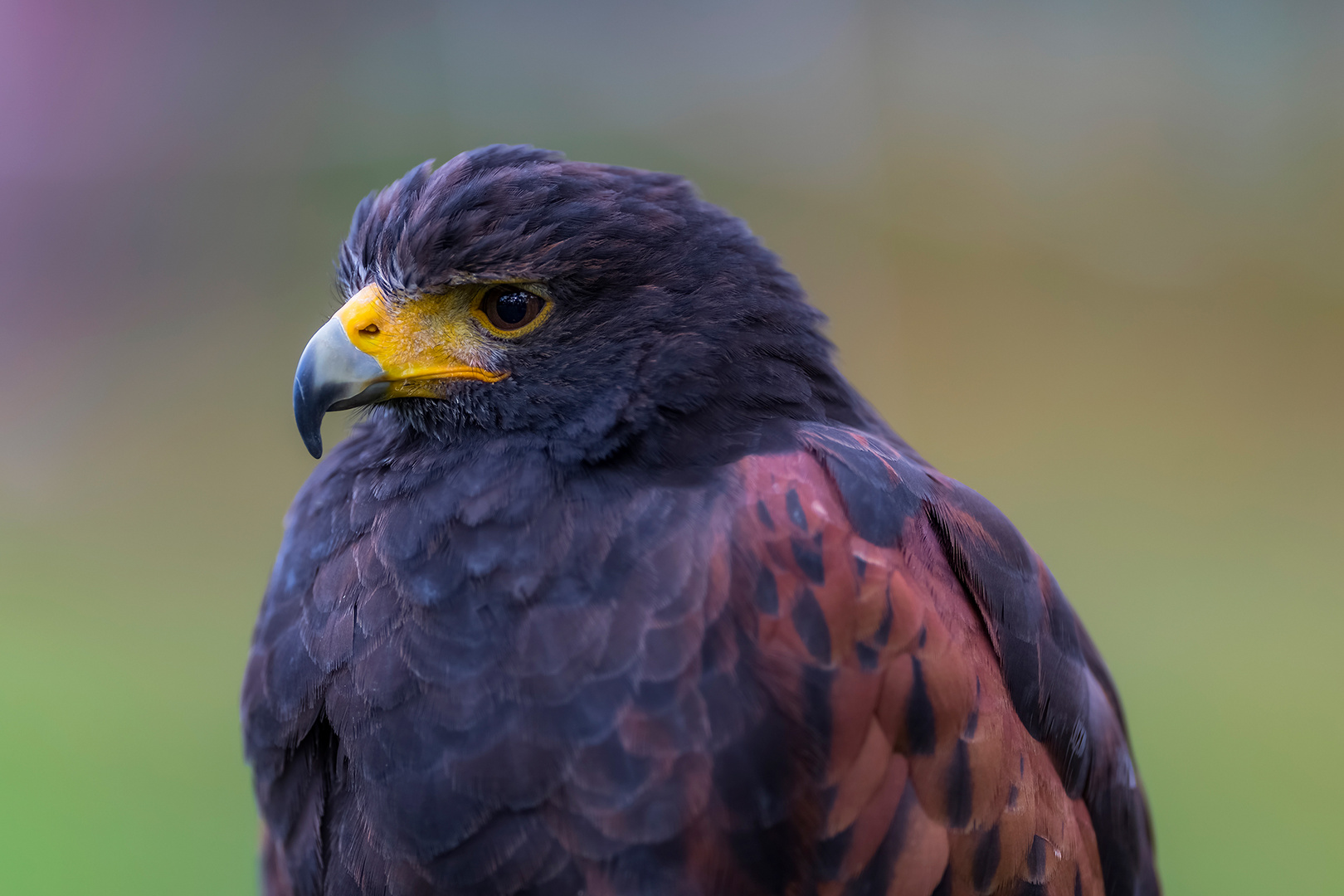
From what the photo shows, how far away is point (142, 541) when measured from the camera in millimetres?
5715

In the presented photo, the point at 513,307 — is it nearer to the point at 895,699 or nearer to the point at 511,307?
the point at 511,307

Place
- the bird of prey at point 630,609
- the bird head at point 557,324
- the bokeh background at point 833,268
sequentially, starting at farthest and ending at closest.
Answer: the bokeh background at point 833,268
the bird head at point 557,324
the bird of prey at point 630,609

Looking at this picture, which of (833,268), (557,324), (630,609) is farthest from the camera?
(833,268)

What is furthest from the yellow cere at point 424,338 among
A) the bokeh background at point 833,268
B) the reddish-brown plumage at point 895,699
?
the bokeh background at point 833,268

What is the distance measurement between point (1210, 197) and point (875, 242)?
209cm

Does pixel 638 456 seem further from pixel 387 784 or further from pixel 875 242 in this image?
pixel 875 242

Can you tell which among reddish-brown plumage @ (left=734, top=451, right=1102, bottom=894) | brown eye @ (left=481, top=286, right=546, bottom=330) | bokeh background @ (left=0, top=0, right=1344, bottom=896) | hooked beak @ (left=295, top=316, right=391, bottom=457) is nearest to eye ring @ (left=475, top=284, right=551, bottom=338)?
brown eye @ (left=481, top=286, right=546, bottom=330)

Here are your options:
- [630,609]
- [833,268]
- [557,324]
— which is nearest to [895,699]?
[630,609]

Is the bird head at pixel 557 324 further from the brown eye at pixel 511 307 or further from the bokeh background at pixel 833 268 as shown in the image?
the bokeh background at pixel 833 268

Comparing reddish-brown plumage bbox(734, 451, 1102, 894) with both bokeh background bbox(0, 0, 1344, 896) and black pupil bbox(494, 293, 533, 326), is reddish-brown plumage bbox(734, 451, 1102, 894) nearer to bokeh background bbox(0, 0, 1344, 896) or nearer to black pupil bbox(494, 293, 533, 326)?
black pupil bbox(494, 293, 533, 326)

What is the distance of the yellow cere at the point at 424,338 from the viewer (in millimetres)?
1672

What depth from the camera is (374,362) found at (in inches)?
66.0

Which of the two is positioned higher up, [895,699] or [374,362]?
[374,362]

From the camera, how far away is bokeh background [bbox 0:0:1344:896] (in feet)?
16.9
